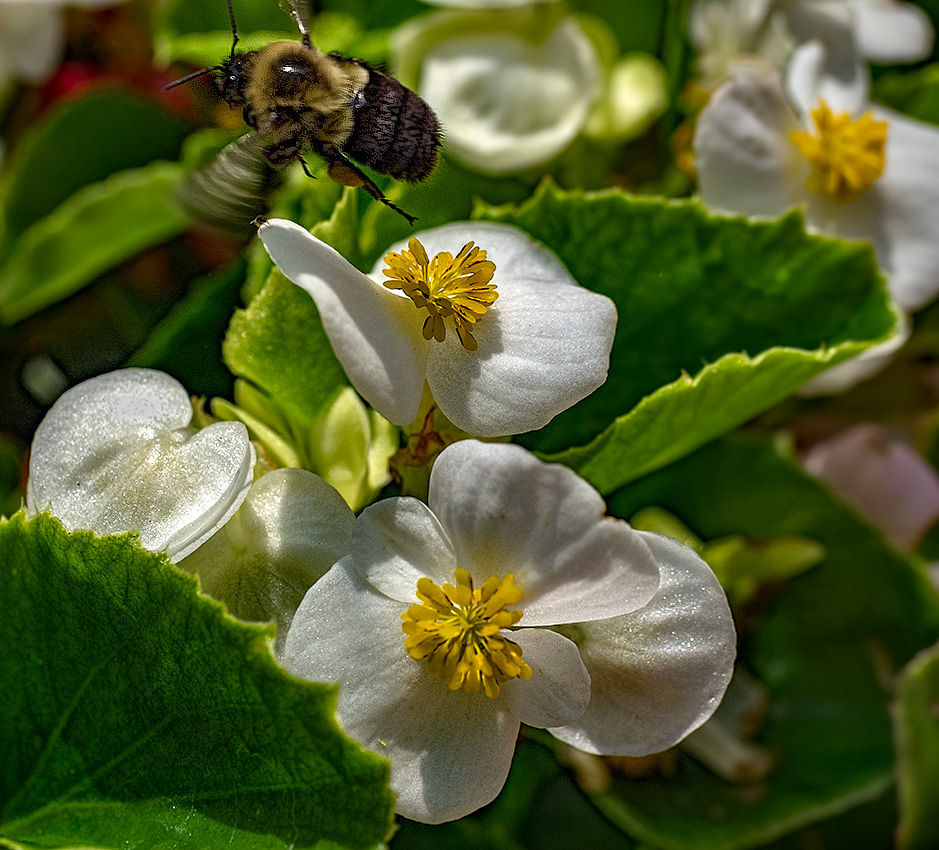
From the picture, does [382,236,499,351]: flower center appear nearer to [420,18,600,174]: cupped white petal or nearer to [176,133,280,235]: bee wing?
[176,133,280,235]: bee wing

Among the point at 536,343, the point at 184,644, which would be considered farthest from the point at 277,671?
the point at 536,343

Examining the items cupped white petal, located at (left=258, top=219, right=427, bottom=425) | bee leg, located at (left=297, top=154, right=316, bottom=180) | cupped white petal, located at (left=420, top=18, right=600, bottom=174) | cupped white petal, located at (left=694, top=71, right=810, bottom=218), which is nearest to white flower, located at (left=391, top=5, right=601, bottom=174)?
cupped white petal, located at (left=420, top=18, right=600, bottom=174)

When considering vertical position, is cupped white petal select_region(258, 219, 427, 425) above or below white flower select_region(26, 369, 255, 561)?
above

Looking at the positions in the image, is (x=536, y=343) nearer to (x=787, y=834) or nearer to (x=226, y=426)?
(x=226, y=426)

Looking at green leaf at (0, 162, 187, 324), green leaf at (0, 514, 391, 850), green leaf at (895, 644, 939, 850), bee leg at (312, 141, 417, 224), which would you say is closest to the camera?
green leaf at (0, 514, 391, 850)

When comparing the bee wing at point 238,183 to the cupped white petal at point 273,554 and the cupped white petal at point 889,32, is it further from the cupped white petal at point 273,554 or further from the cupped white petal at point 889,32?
the cupped white petal at point 889,32

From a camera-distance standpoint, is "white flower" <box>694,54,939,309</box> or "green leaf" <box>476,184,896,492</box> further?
"white flower" <box>694,54,939,309</box>

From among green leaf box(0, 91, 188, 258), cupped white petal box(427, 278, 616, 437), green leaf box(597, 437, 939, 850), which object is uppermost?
cupped white petal box(427, 278, 616, 437)
